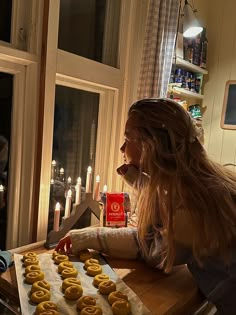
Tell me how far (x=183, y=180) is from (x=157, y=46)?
1.04 meters

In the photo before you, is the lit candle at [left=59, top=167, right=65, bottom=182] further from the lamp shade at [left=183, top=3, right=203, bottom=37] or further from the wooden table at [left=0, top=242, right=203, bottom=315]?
the lamp shade at [left=183, top=3, right=203, bottom=37]

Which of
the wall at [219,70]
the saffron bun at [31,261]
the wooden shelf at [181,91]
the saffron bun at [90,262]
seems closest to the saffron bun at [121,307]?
the saffron bun at [90,262]

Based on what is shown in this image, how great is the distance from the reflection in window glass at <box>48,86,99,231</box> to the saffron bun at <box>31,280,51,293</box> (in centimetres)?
67

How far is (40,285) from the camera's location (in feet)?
3.14

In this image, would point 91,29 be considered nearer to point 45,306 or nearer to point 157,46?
point 157,46

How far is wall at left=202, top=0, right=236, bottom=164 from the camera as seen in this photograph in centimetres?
261

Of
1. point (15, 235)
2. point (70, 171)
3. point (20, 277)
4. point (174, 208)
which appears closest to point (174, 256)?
point (174, 208)

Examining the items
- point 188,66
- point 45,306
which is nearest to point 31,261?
point 45,306

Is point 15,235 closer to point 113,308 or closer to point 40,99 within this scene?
point 40,99

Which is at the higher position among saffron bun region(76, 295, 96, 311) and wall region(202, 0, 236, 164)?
wall region(202, 0, 236, 164)

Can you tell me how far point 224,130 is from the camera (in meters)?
2.69

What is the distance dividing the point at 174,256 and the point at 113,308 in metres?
0.27

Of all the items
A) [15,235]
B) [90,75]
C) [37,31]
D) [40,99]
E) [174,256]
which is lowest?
[15,235]

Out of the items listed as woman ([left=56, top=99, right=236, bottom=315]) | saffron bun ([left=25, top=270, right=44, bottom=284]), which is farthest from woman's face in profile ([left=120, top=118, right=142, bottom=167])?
saffron bun ([left=25, top=270, right=44, bottom=284])
